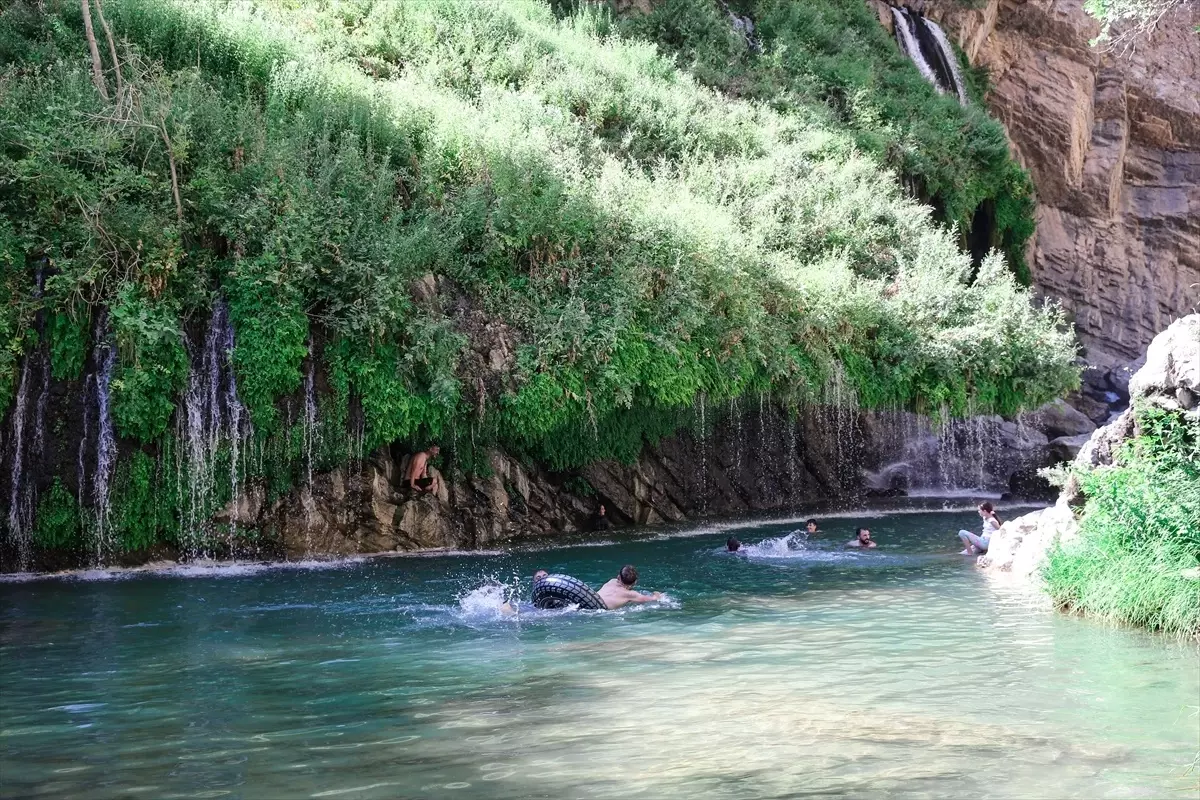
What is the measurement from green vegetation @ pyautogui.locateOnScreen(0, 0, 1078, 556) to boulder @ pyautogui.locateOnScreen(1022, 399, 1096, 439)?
5809 mm

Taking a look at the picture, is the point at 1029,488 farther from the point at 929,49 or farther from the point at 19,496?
the point at 19,496

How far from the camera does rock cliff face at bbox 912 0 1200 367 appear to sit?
37.6 m

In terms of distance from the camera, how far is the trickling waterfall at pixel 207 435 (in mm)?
15258

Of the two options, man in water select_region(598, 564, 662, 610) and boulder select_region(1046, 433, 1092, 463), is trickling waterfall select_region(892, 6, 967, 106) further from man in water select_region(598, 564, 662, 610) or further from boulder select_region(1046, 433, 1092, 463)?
man in water select_region(598, 564, 662, 610)

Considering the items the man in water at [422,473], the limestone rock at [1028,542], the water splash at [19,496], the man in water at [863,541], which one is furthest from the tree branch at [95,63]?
the limestone rock at [1028,542]

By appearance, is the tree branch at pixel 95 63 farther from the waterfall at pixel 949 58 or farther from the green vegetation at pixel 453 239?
the waterfall at pixel 949 58

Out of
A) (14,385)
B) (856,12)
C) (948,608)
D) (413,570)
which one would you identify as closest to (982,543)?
(948,608)

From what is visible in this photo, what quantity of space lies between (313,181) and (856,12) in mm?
24264

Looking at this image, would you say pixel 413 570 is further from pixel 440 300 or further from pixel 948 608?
pixel 948 608

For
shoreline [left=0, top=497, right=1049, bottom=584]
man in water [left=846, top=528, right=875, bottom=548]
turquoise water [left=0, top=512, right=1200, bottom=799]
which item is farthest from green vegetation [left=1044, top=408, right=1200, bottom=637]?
shoreline [left=0, top=497, right=1049, bottom=584]

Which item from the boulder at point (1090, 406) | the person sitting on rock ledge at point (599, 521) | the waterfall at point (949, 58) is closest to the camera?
the person sitting on rock ledge at point (599, 521)

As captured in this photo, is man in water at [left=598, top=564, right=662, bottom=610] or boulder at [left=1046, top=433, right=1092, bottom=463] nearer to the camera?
man in water at [left=598, top=564, right=662, bottom=610]

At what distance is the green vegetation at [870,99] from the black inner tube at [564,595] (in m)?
19.8

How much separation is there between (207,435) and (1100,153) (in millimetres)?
34500
